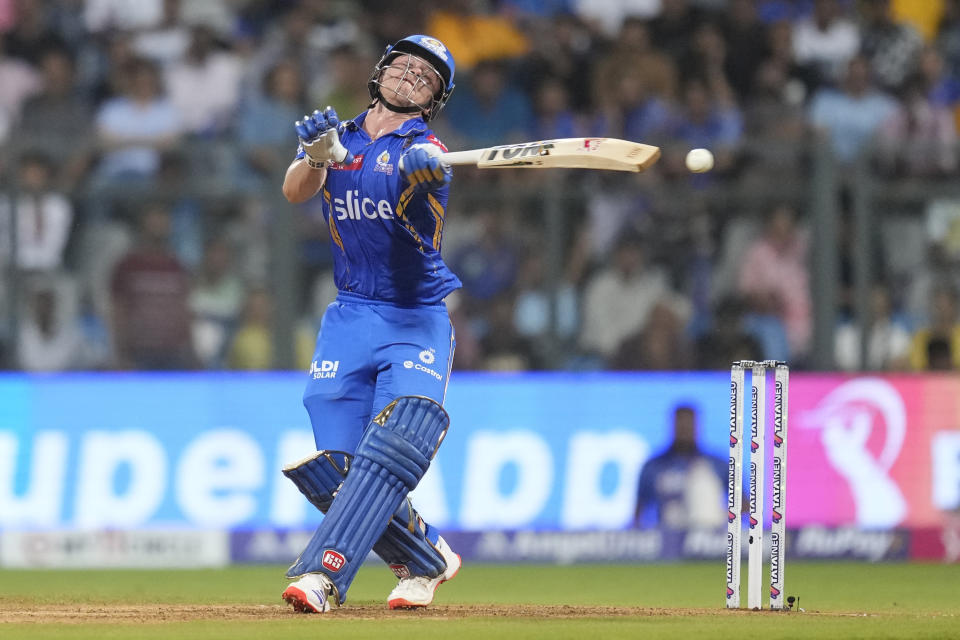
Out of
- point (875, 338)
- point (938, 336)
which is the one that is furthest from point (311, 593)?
point (938, 336)

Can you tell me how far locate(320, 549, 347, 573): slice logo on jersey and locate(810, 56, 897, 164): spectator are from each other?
8.45m

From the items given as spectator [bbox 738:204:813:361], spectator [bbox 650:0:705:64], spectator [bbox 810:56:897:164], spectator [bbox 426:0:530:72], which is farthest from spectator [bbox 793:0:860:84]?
spectator [bbox 738:204:813:361]

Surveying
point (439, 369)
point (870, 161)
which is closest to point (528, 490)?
point (870, 161)

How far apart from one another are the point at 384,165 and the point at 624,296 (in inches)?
217

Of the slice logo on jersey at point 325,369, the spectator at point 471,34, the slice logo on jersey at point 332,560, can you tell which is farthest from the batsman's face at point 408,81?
the spectator at point 471,34

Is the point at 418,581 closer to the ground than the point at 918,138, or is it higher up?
closer to the ground

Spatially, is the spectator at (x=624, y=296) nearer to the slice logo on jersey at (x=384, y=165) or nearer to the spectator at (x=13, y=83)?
the spectator at (x=13, y=83)

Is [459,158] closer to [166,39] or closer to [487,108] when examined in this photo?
[487,108]

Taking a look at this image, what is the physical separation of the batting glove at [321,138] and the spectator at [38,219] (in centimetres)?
542

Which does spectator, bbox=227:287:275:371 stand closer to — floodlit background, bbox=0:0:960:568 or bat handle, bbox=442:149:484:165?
floodlit background, bbox=0:0:960:568

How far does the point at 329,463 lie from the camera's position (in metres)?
6.95

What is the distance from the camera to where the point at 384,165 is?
22.8 ft

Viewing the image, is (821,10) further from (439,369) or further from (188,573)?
(439,369)

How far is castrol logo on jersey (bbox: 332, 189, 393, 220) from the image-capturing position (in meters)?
6.94
